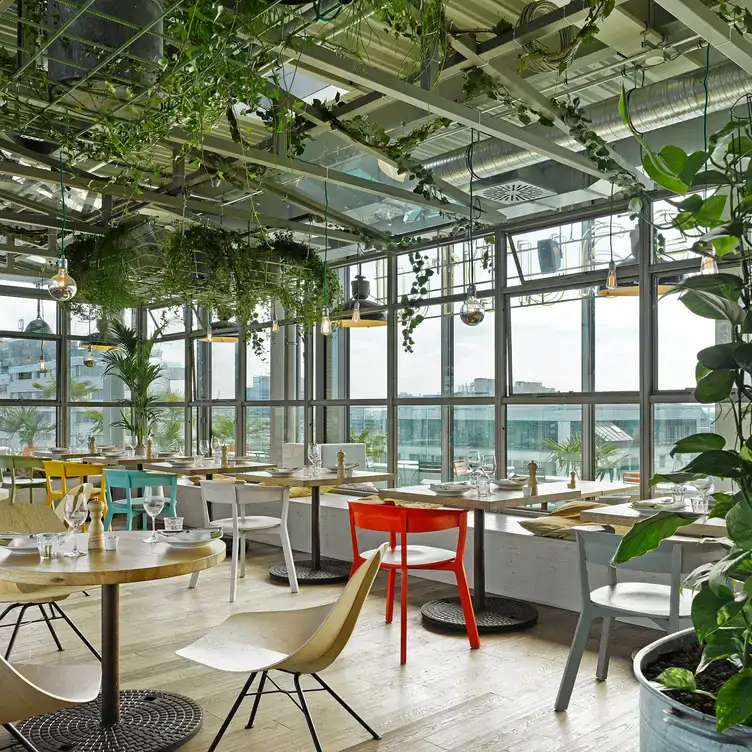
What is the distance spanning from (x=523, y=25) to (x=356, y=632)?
3.57m

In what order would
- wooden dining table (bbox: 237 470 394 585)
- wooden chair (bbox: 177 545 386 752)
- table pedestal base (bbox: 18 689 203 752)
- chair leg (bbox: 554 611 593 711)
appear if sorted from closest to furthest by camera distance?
wooden chair (bbox: 177 545 386 752), table pedestal base (bbox: 18 689 203 752), chair leg (bbox: 554 611 593 711), wooden dining table (bbox: 237 470 394 585)

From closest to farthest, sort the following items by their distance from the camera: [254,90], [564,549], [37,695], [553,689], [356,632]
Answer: [37,695], [254,90], [553,689], [356,632], [564,549]

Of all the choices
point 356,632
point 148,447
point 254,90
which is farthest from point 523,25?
point 148,447

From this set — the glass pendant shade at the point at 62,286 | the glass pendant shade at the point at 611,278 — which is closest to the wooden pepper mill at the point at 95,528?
the glass pendant shade at the point at 62,286

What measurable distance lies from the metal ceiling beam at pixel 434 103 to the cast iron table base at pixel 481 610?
2363 mm

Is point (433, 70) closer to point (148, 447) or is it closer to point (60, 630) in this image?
point (60, 630)

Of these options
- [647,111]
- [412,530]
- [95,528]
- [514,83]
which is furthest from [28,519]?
[647,111]

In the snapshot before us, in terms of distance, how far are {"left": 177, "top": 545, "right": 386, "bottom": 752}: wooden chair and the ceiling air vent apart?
12.2 ft

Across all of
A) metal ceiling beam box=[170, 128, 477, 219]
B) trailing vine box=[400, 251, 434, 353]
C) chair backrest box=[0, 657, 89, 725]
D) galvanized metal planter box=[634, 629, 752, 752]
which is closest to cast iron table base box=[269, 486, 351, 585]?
trailing vine box=[400, 251, 434, 353]

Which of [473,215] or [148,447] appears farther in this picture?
[148,447]

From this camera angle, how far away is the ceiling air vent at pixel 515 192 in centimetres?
590

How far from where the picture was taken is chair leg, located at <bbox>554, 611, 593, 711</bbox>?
11.6 feet

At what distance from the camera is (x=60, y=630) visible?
4.89m

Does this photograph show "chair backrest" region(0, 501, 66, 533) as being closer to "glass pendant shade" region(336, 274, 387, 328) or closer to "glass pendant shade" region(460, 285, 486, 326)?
"glass pendant shade" region(460, 285, 486, 326)
